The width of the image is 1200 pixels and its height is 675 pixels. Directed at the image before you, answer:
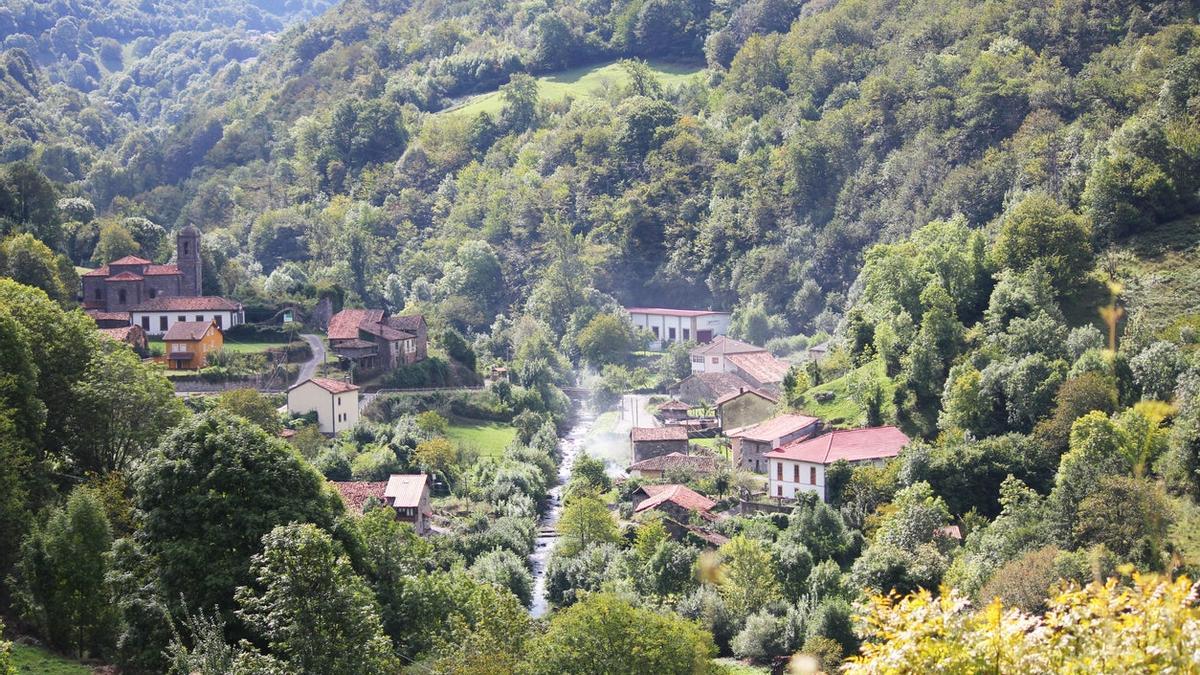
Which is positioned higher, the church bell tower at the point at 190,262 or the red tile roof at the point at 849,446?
the church bell tower at the point at 190,262

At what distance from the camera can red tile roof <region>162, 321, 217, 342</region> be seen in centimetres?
6312

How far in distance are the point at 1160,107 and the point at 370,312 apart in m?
34.6

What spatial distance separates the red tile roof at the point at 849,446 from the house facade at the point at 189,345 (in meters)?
24.7

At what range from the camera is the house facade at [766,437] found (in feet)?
178

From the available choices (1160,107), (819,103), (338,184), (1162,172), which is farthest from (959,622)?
(338,184)

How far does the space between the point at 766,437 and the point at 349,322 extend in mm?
22250

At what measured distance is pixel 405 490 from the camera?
167ft

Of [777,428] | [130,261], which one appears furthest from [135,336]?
[777,428]

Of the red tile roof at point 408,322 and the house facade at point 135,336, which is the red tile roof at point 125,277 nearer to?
the house facade at point 135,336

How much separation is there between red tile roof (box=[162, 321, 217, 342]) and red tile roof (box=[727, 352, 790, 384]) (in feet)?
82.7

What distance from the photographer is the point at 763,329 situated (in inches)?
3334

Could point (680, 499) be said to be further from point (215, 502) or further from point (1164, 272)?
point (215, 502)

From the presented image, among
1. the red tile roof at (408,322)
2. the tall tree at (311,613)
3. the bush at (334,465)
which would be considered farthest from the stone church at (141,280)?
the tall tree at (311,613)

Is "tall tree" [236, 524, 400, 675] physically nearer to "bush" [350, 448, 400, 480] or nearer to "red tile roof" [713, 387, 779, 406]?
"bush" [350, 448, 400, 480]
